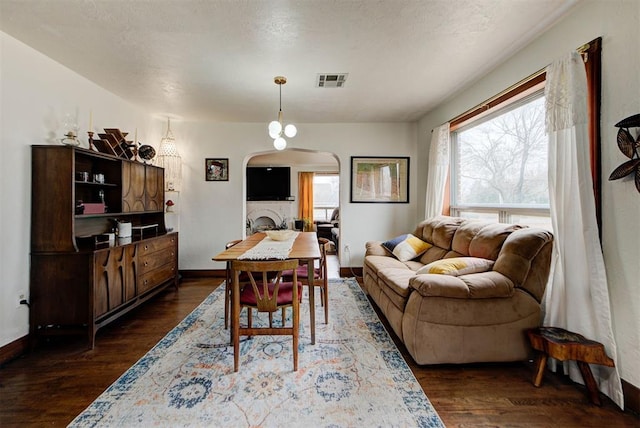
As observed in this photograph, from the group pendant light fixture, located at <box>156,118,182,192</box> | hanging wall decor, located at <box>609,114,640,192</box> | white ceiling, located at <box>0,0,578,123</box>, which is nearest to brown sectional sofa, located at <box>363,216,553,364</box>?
hanging wall decor, located at <box>609,114,640,192</box>

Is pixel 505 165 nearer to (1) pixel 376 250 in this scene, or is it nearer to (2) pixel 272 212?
(1) pixel 376 250

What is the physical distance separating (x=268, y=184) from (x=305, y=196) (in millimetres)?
1186

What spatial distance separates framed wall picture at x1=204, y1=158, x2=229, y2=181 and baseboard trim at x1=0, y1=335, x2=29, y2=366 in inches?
112

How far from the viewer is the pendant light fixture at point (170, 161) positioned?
13.7ft

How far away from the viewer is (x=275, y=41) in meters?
2.22

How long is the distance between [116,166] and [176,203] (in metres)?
1.51

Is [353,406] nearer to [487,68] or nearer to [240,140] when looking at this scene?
[487,68]

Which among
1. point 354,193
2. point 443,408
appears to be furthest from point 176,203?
point 443,408

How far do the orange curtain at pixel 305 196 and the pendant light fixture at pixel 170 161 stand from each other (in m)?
4.37

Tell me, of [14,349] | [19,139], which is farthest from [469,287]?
[19,139]

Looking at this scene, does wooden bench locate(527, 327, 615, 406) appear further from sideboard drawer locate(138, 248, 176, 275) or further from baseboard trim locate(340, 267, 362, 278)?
sideboard drawer locate(138, 248, 176, 275)

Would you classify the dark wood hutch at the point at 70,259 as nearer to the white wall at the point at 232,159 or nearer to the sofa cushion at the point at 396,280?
the white wall at the point at 232,159

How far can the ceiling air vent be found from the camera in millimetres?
2820

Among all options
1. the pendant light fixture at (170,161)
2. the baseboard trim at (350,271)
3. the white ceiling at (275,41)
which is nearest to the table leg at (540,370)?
the white ceiling at (275,41)
